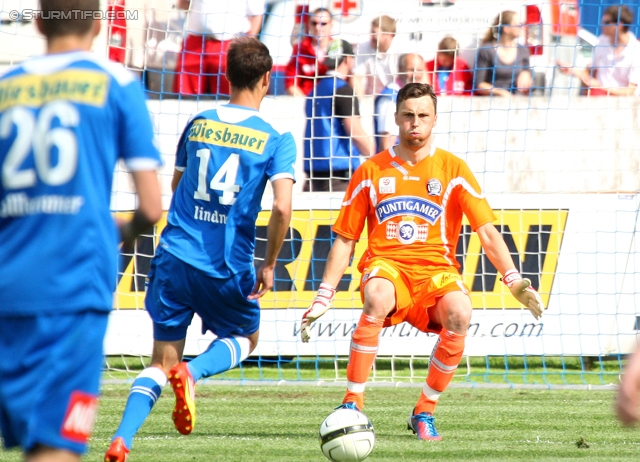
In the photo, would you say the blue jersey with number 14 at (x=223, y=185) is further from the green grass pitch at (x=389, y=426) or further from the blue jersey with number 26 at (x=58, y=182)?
the blue jersey with number 26 at (x=58, y=182)

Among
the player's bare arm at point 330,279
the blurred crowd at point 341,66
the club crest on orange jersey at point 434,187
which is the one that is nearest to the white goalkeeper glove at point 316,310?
the player's bare arm at point 330,279

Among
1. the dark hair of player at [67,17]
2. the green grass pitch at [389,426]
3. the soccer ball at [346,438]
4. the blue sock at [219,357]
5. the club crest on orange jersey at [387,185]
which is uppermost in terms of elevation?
the dark hair of player at [67,17]

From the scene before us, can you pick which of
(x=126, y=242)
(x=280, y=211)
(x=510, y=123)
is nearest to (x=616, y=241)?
(x=510, y=123)

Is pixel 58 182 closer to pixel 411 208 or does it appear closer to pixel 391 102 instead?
pixel 411 208

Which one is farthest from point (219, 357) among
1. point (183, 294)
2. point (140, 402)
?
point (140, 402)

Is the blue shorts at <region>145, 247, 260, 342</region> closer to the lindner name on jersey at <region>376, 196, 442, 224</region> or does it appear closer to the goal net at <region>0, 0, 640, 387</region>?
the lindner name on jersey at <region>376, 196, 442, 224</region>

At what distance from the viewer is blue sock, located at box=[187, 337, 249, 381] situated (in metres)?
4.71

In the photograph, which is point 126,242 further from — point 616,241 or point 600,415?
point 616,241

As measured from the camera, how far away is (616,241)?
9.07 m

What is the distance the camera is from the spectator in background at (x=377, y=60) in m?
9.98

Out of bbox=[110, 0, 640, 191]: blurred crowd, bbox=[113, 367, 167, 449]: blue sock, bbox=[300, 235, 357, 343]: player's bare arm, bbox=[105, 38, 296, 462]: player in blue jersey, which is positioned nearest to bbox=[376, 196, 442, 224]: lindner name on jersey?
bbox=[300, 235, 357, 343]: player's bare arm

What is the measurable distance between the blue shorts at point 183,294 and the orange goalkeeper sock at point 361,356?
100cm

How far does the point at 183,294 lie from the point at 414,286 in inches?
67.2

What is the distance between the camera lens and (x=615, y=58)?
1027 cm
